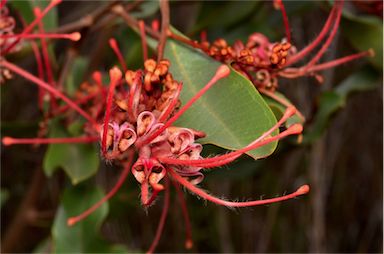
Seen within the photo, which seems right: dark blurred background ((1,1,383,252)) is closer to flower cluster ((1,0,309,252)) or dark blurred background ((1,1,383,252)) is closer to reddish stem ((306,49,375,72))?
reddish stem ((306,49,375,72))

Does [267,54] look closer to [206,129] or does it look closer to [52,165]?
[206,129]

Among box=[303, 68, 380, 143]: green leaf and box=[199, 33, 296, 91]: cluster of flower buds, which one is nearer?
box=[199, 33, 296, 91]: cluster of flower buds

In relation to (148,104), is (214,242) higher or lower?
lower

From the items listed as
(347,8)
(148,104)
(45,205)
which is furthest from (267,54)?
(45,205)

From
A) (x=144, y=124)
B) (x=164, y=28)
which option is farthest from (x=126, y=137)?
(x=164, y=28)

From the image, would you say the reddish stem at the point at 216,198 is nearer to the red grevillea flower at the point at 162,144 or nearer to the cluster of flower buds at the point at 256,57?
the red grevillea flower at the point at 162,144

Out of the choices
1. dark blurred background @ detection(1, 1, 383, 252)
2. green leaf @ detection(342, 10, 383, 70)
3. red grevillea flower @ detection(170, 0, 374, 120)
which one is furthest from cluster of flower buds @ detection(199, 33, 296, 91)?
dark blurred background @ detection(1, 1, 383, 252)
